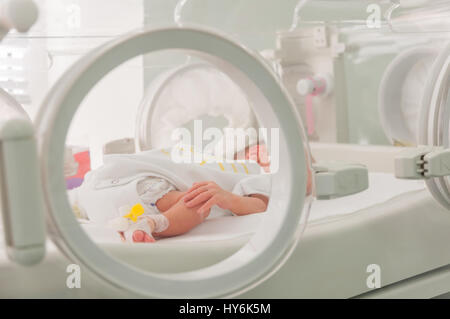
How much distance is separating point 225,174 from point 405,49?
442mm

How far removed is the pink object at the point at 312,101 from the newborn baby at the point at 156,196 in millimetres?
133

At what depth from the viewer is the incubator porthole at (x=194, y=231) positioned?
2.23 ft

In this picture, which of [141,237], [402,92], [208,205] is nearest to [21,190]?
[141,237]

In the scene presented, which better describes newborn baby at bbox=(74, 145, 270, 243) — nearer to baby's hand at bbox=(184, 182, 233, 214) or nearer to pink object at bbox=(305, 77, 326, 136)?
baby's hand at bbox=(184, 182, 233, 214)

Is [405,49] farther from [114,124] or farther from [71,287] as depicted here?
[71,287]

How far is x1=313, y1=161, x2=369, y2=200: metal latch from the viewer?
34.6 inches

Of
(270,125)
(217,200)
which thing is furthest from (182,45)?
(217,200)

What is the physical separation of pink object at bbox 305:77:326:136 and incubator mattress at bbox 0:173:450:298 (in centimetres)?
14

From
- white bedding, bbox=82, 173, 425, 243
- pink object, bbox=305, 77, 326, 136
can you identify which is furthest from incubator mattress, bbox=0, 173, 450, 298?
pink object, bbox=305, 77, 326, 136

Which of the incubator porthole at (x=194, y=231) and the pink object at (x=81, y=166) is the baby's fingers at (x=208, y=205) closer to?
the incubator porthole at (x=194, y=231)

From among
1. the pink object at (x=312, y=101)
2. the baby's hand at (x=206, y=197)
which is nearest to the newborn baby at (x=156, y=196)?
the baby's hand at (x=206, y=197)

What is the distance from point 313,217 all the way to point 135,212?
11.2 inches

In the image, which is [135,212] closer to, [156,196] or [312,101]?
[156,196]

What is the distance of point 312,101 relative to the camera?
1077mm
